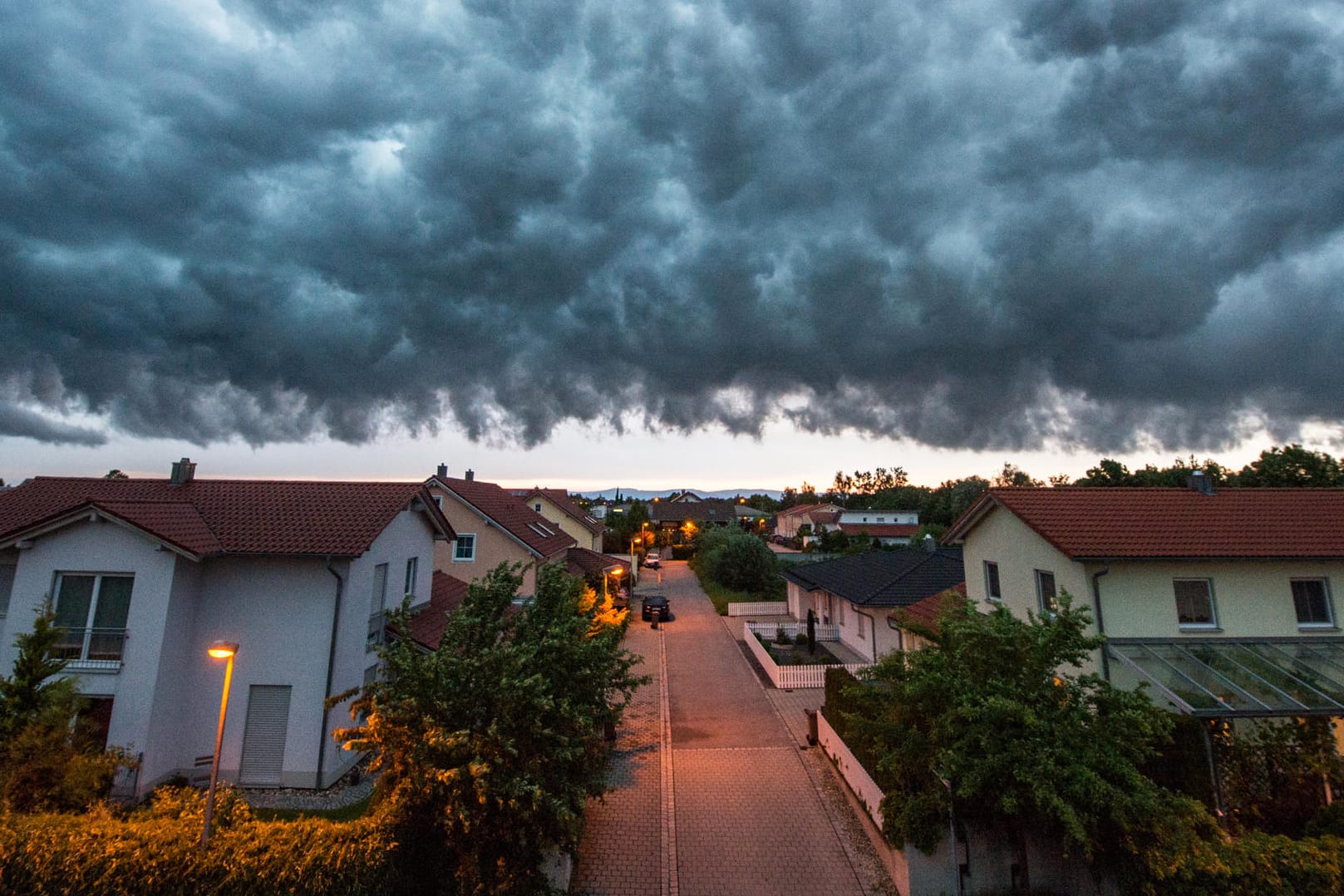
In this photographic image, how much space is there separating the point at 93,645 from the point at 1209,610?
28.8m

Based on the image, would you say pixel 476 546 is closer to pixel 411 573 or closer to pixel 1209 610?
pixel 411 573

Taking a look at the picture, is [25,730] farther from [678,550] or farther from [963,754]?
[678,550]

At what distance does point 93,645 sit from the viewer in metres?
13.7

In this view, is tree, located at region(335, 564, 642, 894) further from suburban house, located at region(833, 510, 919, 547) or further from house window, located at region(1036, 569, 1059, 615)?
suburban house, located at region(833, 510, 919, 547)

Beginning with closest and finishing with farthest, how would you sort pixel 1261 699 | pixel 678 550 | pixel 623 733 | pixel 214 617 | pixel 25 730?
pixel 25 730 < pixel 1261 699 < pixel 214 617 < pixel 623 733 < pixel 678 550

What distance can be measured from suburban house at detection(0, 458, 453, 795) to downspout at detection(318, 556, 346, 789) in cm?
4

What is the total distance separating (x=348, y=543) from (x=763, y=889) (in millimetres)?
12503

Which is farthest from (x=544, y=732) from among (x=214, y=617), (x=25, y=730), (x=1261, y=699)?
(x=1261, y=699)

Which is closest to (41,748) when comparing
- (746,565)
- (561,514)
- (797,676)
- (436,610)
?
(436,610)

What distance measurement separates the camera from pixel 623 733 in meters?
18.3

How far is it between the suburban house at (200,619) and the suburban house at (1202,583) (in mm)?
17995

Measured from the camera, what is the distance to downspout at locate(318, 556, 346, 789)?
561 inches

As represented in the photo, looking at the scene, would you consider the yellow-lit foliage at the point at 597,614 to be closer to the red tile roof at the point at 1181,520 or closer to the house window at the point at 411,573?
the house window at the point at 411,573

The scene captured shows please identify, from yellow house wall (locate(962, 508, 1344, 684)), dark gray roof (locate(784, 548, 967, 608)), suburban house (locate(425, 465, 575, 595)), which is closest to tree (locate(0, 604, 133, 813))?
suburban house (locate(425, 465, 575, 595))
